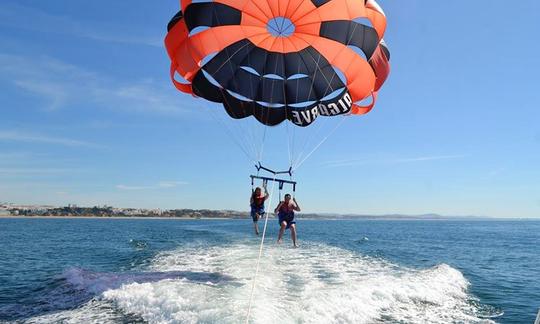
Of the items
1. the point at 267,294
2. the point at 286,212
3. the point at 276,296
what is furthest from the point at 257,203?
the point at 276,296

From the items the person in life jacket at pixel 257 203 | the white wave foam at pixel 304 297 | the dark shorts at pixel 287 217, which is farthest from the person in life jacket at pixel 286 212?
the white wave foam at pixel 304 297

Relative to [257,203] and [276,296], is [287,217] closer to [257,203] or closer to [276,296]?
[257,203]

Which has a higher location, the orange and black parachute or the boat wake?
the orange and black parachute

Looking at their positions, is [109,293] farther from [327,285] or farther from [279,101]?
[279,101]

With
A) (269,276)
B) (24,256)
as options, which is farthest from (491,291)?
(24,256)

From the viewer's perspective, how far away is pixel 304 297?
1077 centimetres

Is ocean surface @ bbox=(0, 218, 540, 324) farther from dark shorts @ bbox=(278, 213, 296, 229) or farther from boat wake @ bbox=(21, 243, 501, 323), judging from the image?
dark shorts @ bbox=(278, 213, 296, 229)

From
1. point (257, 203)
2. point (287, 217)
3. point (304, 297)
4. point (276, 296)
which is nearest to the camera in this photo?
point (276, 296)

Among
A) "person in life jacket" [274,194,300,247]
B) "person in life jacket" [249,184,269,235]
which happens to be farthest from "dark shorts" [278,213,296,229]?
"person in life jacket" [249,184,269,235]

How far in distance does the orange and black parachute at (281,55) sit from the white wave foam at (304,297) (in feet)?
18.9

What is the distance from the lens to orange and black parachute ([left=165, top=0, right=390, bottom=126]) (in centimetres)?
Answer: 1150

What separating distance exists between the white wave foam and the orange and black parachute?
5748 mm

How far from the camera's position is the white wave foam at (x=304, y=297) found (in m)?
9.04

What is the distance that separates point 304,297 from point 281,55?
778 centimetres
